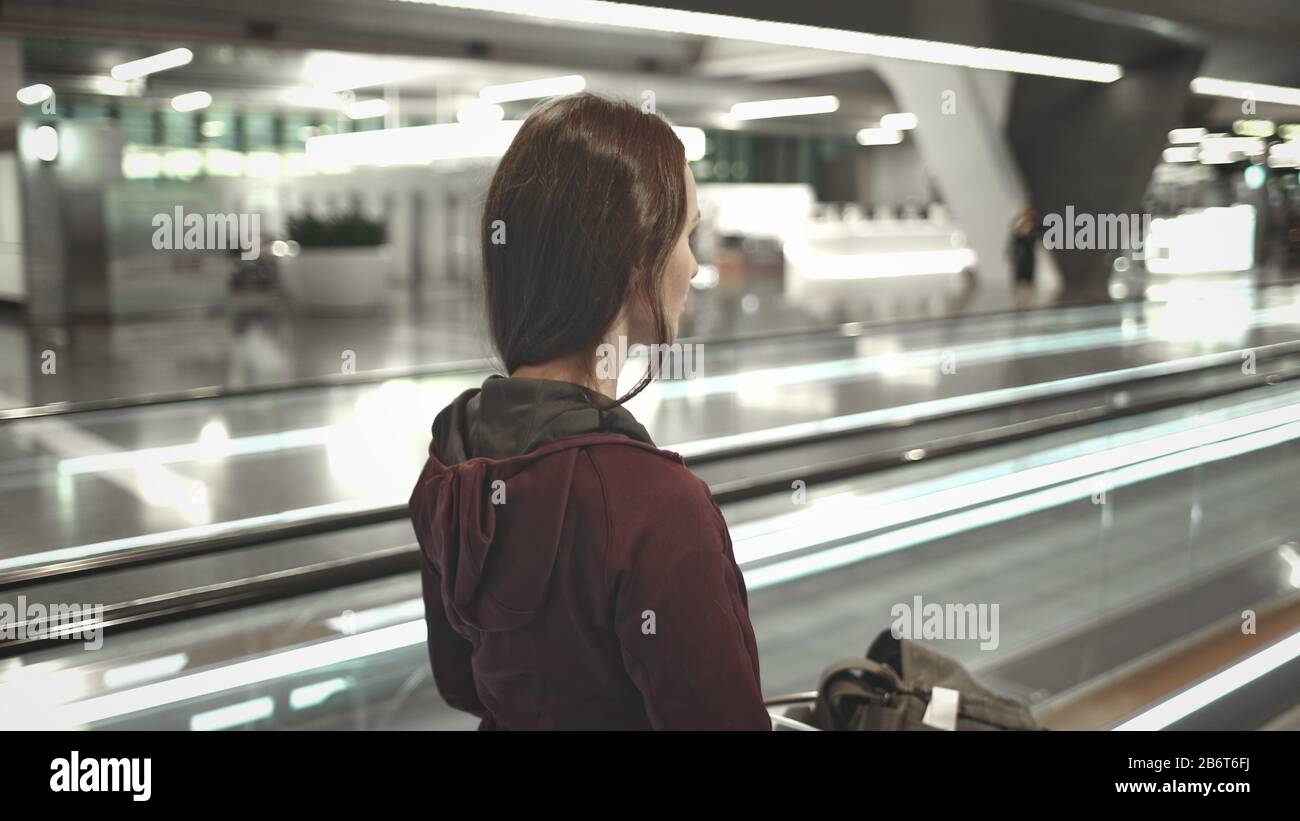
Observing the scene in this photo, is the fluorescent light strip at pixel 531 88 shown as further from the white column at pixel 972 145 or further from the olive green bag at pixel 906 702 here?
the olive green bag at pixel 906 702

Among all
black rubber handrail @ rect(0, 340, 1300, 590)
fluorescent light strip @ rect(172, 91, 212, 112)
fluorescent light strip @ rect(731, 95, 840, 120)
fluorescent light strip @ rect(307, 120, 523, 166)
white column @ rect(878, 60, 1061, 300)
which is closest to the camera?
black rubber handrail @ rect(0, 340, 1300, 590)

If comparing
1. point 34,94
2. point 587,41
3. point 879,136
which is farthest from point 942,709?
Answer: point 879,136

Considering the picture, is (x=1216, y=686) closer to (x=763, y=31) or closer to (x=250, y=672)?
(x=250, y=672)

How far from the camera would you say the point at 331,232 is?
1777 centimetres

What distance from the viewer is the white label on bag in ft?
7.56

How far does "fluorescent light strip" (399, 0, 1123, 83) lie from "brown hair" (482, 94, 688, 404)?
6733 mm

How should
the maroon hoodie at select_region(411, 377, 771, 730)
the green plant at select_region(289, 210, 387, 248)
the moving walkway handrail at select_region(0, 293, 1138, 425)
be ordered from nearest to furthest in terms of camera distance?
1. the maroon hoodie at select_region(411, 377, 771, 730)
2. the moving walkway handrail at select_region(0, 293, 1138, 425)
3. the green plant at select_region(289, 210, 387, 248)

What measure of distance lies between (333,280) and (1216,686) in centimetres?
1535

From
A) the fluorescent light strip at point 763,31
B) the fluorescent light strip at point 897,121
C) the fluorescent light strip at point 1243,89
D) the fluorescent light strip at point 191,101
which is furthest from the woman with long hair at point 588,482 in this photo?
the fluorescent light strip at point 897,121

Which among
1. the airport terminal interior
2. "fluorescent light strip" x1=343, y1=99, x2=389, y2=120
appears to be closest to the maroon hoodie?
the airport terminal interior

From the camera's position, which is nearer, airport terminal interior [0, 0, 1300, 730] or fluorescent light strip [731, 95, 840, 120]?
airport terminal interior [0, 0, 1300, 730]

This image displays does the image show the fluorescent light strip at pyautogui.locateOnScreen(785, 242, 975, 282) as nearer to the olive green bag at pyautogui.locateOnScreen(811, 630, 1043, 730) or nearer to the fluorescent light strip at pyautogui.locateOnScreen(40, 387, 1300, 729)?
the fluorescent light strip at pyautogui.locateOnScreen(40, 387, 1300, 729)
